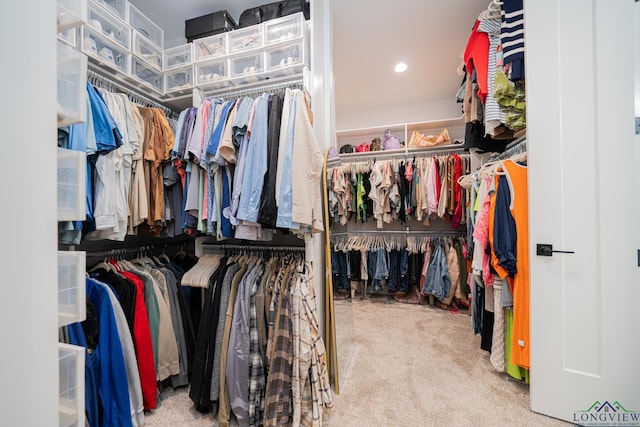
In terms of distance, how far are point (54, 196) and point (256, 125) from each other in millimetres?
957

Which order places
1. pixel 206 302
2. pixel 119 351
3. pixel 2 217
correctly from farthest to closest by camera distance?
pixel 206 302, pixel 119 351, pixel 2 217

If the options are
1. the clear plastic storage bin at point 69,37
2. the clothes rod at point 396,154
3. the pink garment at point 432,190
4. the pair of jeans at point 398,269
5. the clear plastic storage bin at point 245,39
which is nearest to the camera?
the clear plastic storage bin at point 69,37

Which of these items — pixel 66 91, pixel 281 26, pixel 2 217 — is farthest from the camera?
pixel 281 26

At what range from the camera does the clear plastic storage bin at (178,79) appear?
186 centimetres

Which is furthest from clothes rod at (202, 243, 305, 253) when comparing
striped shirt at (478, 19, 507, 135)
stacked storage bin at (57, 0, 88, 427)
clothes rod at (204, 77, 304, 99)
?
striped shirt at (478, 19, 507, 135)

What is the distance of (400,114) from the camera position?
12.4 ft

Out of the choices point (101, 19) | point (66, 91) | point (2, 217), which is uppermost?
point (101, 19)

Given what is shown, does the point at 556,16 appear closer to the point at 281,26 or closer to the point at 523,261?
the point at 523,261

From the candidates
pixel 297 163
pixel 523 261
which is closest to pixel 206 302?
pixel 297 163

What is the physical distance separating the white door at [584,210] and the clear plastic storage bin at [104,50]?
8.03 ft

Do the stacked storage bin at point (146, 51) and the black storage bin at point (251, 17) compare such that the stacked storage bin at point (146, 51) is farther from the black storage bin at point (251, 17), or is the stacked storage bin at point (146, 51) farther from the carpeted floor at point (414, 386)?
the carpeted floor at point (414, 386)

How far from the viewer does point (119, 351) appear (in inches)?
51.0

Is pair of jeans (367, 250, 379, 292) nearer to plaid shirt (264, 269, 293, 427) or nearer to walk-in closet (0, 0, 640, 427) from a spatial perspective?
walk-in closet (0, 0, 640, 427)

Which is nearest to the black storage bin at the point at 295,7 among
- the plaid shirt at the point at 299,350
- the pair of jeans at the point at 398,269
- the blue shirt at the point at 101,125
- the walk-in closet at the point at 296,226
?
the walk-in closet at the point at 296,226
